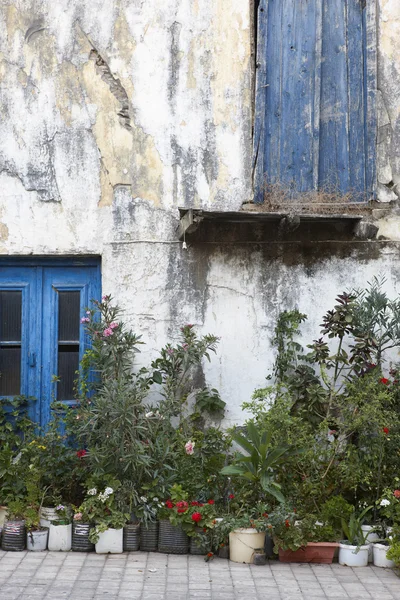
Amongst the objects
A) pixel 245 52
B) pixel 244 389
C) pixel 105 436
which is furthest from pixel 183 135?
pixel 105 436

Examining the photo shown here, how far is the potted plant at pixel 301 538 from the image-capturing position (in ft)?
19.2

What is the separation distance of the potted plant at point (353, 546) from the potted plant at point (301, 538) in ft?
0.26

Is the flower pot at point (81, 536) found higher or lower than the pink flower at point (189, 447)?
lower

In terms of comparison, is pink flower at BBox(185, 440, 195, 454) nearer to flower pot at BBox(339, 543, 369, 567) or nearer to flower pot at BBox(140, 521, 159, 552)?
flower pot at BBox(140, 521, 159, 552)

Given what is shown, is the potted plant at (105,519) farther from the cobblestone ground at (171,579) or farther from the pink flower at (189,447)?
the pink flower at (189,447)

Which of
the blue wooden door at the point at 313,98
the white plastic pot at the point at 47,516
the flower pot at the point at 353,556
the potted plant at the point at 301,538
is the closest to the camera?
the potted plant at the point at 301,538

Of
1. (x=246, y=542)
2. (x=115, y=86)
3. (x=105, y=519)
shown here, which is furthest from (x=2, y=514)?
(x=115, y=86)

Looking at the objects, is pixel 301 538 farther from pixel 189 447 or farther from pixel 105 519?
pixel 105 519

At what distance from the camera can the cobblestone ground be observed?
5219 mm

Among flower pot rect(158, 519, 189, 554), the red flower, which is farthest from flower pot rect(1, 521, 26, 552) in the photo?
the red flower

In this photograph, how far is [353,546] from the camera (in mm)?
5973

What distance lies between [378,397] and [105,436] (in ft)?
7.23

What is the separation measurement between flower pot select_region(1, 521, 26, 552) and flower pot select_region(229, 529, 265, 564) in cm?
166

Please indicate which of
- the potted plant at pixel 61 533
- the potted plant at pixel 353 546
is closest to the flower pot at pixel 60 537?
the potted plant at pixel 61 533
